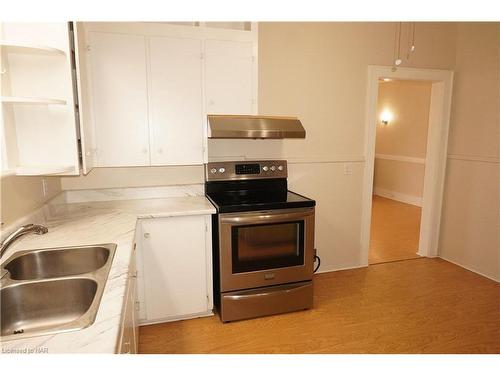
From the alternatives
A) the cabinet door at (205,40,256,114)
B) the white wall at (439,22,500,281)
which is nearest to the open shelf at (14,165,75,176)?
the cabinet door at (205,40,256,114)

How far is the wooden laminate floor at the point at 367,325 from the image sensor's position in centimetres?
218

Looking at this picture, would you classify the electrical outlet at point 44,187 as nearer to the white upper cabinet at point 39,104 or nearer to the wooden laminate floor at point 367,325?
the white upper cabinet at point 39,104

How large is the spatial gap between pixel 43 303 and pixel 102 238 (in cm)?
51

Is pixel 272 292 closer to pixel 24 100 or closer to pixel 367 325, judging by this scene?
pixel 367 325

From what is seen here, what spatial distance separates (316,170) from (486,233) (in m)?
1.83

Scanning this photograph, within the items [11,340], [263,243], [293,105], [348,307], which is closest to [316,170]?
[293,105]

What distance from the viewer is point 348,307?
106 inches

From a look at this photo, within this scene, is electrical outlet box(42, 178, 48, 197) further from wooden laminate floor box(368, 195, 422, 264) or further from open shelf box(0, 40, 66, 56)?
wooden laminate floor box(368, 195, 422, 264)

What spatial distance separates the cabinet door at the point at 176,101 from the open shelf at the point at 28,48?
762 mm

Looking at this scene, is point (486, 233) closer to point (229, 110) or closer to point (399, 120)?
point (229, 110)

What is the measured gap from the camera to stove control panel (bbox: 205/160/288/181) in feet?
9.01

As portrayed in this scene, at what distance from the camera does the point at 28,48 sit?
1.48m

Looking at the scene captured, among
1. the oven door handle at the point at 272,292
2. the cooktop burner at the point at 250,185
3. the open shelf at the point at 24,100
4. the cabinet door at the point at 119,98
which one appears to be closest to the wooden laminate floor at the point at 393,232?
the oven door handle at the point at 272,292

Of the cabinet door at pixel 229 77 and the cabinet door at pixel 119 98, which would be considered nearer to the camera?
the cabinet door at pixel 119 98
